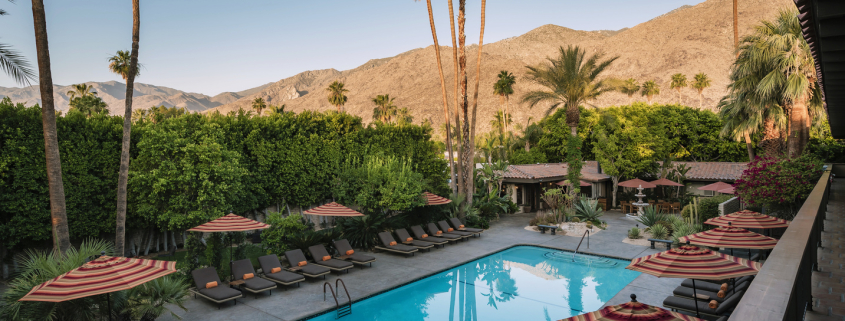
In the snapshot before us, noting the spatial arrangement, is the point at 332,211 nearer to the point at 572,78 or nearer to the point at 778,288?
the point at 778,288

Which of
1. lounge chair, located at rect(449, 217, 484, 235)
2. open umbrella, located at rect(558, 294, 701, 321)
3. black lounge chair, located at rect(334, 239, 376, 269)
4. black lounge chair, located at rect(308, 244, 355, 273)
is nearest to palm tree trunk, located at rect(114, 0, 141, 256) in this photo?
black lounge chair, located at rect(308, 244, 355, 273)

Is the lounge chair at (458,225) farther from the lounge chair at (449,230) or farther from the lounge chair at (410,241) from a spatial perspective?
the lounge chair at (410,241)

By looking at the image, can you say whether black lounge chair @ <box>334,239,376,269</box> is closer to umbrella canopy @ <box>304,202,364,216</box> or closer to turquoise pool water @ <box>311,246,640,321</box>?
umbrella canopy @ <box>304,202,364,216</box>

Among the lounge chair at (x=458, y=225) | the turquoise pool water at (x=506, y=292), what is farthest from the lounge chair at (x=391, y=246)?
the lounge chair at (x=458, y=225)

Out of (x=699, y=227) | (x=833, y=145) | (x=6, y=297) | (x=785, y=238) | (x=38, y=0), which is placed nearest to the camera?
(x=785, y=238)

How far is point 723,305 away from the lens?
8266 millimetres

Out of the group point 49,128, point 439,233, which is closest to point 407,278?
point 439,233

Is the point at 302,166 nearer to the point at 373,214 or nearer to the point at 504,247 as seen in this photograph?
the point at 373,214

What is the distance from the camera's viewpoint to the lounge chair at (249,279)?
1115 centimetres

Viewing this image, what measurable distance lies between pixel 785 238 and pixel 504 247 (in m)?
13.6

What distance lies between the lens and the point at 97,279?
7.39 meters

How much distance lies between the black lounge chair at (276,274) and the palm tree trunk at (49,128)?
4.87 metres

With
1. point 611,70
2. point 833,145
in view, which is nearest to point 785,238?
point 833,145

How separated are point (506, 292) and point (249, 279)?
291 inches
